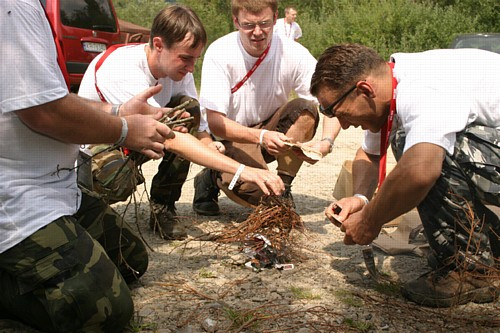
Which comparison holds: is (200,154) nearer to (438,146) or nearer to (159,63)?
(159,63)

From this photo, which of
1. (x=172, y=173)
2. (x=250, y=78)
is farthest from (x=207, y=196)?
(x=250, y=78)

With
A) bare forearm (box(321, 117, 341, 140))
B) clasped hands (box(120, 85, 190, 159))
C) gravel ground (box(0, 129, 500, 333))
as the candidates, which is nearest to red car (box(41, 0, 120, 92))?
bare forearm (box(321, 117, 341, 140))

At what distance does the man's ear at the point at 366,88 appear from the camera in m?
2.84

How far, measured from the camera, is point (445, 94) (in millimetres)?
2656

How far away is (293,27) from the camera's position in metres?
13.7

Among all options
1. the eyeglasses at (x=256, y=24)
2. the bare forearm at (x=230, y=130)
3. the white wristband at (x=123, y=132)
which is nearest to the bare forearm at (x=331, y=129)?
the bare forearm at (x=230, y=130)

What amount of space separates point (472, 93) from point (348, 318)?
1.15m

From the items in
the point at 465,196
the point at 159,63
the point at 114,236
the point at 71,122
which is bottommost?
the point at 114,236

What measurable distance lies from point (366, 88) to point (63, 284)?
1.57 metres

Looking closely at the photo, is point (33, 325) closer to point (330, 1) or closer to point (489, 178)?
point (489, 178)

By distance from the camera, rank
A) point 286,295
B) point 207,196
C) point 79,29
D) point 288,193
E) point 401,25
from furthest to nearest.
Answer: point 401,25, point 79,29, point 207,196, point 288,193, point 286,295

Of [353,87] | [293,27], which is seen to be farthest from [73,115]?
[293,27]

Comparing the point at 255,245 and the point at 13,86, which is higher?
the point at 13,86

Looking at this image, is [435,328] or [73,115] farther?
[435,328]
